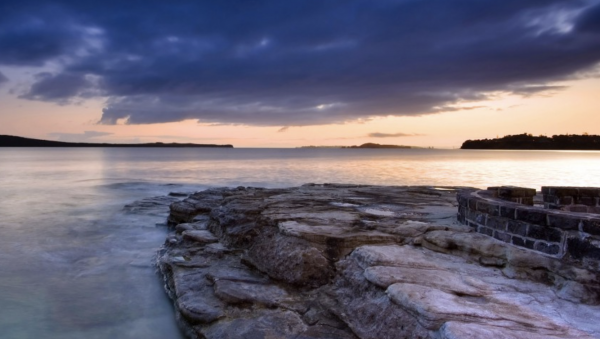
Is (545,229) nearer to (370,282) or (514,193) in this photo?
A: (370,282)

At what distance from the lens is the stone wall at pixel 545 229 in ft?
16.4

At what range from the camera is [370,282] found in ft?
17.6

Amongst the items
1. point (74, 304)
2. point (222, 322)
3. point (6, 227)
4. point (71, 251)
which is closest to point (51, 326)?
point (74, 304)

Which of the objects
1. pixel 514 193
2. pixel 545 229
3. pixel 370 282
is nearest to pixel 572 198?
pixel 514 193

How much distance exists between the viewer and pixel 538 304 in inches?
180

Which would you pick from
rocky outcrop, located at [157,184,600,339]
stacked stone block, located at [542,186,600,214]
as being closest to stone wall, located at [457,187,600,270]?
rocky outcrop, located at [157,184,600,339]

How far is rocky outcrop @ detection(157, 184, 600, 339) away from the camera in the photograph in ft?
14.2

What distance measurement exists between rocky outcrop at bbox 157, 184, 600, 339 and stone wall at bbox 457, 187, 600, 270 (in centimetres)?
16

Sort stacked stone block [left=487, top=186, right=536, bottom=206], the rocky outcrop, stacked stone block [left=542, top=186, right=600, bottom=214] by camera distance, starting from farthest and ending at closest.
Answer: stacked stone block [left=542, top=186, right=600, bottom=214] → stacked stone block [left=487, top=186, right=536, bottom=206] → the rocky outcrop

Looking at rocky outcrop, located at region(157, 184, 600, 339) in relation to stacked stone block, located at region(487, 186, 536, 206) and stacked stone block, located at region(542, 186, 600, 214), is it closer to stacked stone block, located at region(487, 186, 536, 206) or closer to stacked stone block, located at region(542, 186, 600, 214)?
stacked stone block, located at region(487, 186, 536, 206)

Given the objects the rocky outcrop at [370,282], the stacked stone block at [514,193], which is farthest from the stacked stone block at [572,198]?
the rocky outcrop at [370,282]

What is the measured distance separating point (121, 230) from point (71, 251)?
7.90ft

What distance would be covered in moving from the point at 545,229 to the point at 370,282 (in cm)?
240

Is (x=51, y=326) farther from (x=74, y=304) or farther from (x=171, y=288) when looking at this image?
(x=171, y=288)
